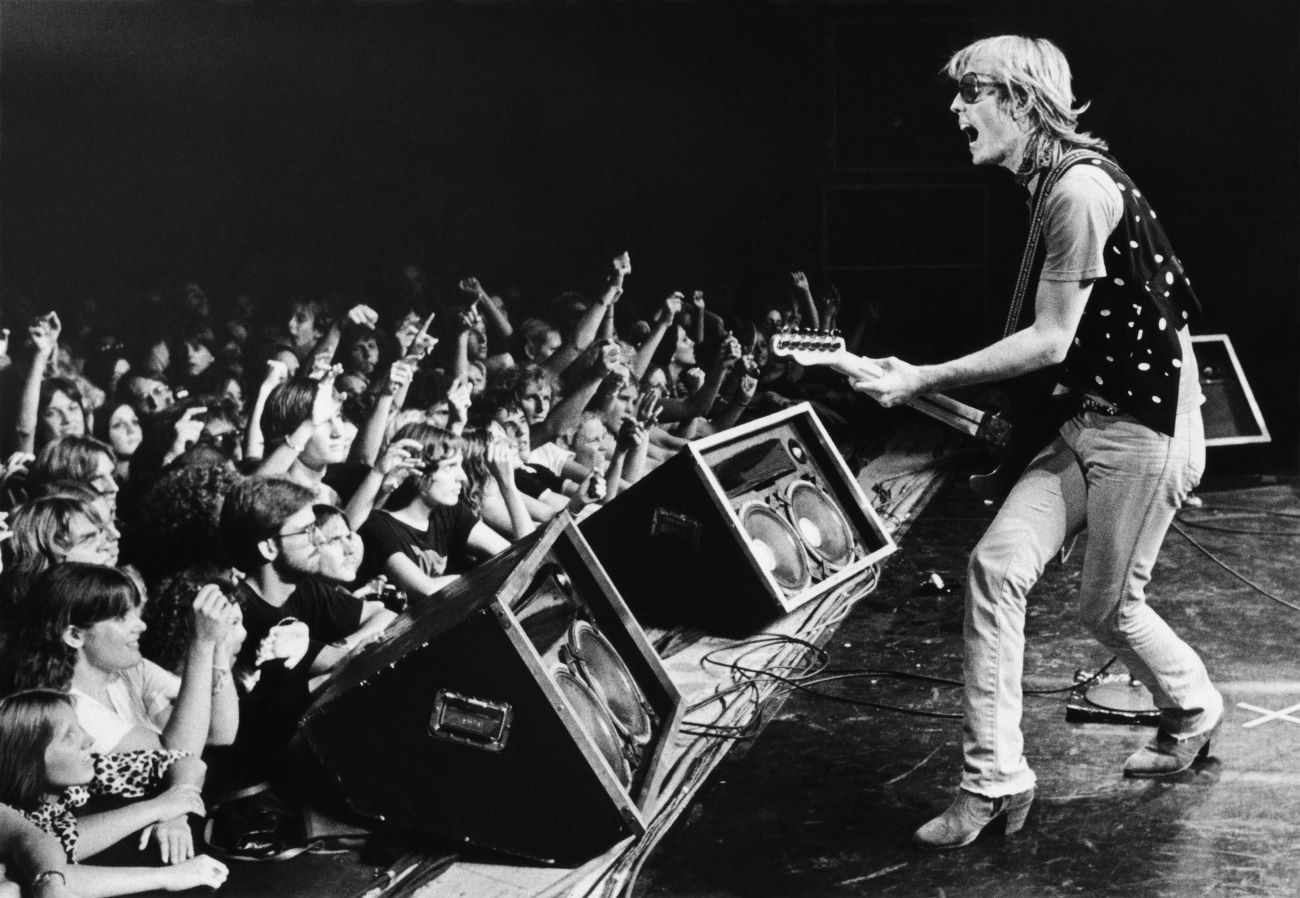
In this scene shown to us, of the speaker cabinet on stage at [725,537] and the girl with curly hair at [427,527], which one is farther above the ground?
the girl with curly hair at [427,527]

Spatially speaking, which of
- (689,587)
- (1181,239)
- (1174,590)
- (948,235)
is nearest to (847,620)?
(689,587)

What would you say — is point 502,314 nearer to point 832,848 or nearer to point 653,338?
point 653,338

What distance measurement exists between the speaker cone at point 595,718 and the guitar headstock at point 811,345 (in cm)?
85

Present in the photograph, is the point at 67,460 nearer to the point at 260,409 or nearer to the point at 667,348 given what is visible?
the point at 260,409

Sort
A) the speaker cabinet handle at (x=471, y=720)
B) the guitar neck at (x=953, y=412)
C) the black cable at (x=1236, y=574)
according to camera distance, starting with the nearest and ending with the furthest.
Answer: the speaker cabinet handle at (x=471, y=720)
the guitar neck at (x=953, y=412)
the black cable at (x=1236, y=574)

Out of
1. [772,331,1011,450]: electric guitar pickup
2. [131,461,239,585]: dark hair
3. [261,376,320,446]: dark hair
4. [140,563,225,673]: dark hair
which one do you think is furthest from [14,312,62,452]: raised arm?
[772,331,1011,450]: electric guitar pickup

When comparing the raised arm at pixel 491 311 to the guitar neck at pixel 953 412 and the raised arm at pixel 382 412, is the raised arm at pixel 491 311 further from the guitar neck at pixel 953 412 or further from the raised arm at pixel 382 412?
the guitar neck at pixel 953 412

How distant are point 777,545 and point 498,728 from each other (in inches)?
77.0

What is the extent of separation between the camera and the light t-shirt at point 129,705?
2799 mm

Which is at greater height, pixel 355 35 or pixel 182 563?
pixel 355 35

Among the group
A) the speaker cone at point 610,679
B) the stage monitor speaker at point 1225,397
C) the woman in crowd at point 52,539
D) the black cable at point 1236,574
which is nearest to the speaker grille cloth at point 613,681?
the speaker cone at point 610,679

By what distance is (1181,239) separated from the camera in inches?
288

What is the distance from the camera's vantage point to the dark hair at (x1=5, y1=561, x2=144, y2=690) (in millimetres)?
2766

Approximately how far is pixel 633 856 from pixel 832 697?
3.65 ft
